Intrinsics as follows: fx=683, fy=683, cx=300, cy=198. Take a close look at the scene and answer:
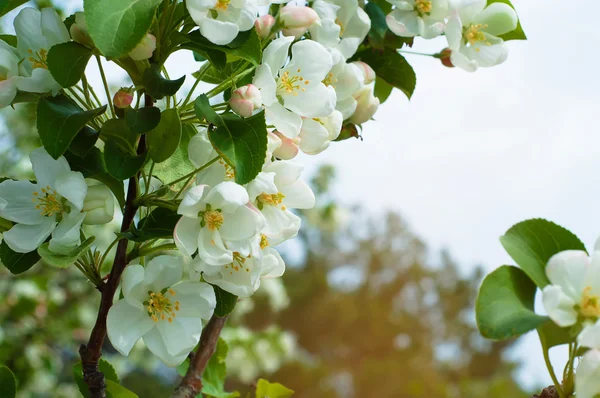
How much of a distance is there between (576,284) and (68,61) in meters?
0.36

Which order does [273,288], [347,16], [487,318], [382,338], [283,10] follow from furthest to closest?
[382,338]
[273,288]
[347,16]
[283,10]
[487,318]

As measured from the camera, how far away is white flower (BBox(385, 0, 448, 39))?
0.67 meters

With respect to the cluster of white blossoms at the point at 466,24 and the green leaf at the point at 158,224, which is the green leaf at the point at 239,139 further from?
the cluster of white blossoms at the point at 466,24

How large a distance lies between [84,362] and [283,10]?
1.07ft

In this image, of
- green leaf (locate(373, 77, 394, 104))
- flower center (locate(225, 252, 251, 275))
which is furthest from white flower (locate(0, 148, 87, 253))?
green leaf (locate(373, 77, 394, 104))

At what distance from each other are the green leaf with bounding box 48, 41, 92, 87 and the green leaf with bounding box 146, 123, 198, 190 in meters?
0.11

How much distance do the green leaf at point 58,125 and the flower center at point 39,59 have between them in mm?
37

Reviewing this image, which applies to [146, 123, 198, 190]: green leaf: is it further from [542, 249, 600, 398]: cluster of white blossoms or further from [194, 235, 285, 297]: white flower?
[542, 249, 600, 398]: cluster of white blossoms

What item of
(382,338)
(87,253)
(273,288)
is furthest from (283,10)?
(382,338)

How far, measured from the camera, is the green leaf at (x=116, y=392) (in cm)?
59

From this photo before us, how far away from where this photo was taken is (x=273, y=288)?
3133 mm

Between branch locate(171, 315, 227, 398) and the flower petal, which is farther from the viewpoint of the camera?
branch locate(171, 315, 227, 398)

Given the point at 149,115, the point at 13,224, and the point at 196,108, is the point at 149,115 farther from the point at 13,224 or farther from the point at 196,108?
the point at 13,224

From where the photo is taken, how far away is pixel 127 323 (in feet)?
1.61
